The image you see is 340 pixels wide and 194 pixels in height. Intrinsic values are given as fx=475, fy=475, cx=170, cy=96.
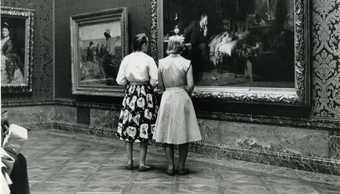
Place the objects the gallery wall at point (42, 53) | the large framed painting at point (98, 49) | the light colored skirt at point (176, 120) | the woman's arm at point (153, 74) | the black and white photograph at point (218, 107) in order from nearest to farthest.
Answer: the black and white photograph at point (218, 107) → the light colored skirt at point (176, 120) → the woman's arm at point (153, 74) → the large framed painting at point (98, 49) → the gallery wall at point (42, 53)

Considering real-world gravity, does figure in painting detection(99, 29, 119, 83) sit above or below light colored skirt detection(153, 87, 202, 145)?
above

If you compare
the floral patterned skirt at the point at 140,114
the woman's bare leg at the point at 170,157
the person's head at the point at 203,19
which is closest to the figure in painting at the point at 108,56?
the person's head at the point at 203,19

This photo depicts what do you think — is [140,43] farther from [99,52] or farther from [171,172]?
[99,52]

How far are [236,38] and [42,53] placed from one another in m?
6.48

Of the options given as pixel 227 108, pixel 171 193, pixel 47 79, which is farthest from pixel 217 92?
pixel 47 79

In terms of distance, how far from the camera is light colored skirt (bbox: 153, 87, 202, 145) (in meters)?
7.09

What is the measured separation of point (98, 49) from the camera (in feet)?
36.0

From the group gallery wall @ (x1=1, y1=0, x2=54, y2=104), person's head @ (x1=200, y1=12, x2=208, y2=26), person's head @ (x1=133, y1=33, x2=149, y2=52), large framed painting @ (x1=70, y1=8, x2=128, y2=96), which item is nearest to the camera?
person's head @ (x1=133, y1=33, x2=149, y2=52)

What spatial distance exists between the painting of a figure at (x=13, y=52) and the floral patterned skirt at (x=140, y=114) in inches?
208

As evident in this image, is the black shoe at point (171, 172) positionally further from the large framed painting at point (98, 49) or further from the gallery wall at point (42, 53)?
the gallery wall at point (42, 53)

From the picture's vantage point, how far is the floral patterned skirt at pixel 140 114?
24.7 ft

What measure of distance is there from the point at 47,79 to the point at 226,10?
20.8ft

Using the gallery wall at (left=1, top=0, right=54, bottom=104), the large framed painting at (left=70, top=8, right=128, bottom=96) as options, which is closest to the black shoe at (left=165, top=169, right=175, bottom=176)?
the large framed painting at (left=70, top=8, right=128, bottom=96)

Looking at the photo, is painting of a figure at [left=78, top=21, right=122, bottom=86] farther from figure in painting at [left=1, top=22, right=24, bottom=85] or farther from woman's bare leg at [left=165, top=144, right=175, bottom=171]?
woman's bare leg at [left=165, top=144, right=175, bottom=171]
